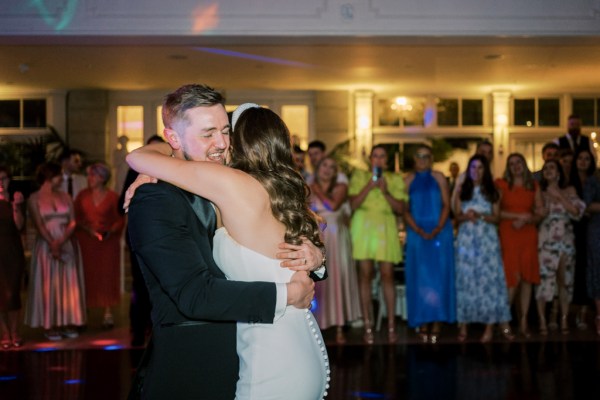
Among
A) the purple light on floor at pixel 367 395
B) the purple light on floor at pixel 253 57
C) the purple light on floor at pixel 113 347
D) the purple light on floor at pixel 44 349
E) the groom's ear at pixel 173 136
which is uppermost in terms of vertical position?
the purple light on floor at pixel 253 57

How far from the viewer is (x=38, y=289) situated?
633 centimetres

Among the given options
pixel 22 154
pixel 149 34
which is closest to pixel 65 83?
pixel 22 154

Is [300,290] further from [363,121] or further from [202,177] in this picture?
[363,121]

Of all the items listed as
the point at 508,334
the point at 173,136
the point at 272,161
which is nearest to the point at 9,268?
the point at 508,334

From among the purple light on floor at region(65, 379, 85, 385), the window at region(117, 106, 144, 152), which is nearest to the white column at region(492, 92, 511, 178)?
the window at region(117, 106, 144, 152)

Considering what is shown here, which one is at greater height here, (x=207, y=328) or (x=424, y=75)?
(x=424, y=75)

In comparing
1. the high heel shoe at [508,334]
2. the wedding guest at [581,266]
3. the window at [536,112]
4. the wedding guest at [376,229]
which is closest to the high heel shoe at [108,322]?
the wedding guest at [376,229]

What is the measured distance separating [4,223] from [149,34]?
93.2 inches

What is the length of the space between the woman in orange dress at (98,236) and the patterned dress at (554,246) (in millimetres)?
3671

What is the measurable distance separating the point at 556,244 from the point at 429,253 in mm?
1157

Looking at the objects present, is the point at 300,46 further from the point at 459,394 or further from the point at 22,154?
the point at 22,154

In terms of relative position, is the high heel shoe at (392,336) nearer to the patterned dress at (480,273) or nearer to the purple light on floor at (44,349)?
the patterned dress at (480,273)

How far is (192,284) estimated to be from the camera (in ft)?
5.66

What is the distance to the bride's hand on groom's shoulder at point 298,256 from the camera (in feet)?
6.25
